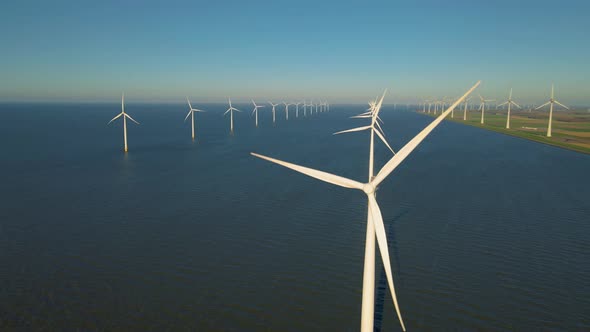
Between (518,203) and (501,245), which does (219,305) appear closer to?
(501,245)

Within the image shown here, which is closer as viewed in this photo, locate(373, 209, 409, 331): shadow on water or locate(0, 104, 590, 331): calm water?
locate(373, 209, 409, 331): shadow on water

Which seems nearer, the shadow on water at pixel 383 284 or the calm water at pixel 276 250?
the shadow on water at pixel 383 284

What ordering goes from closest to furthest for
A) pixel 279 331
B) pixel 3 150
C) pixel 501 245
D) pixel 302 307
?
pixel 279 331, pixel 302 307, pixel 501 245, pixel 3 150

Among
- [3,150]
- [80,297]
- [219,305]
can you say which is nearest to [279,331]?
[219,305]

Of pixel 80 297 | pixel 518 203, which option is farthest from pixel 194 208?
pixel 518 203

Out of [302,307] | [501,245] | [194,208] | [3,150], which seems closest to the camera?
[302,307]

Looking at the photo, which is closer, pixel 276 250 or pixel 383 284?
pixel 383 284

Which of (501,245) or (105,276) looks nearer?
(105,276)
